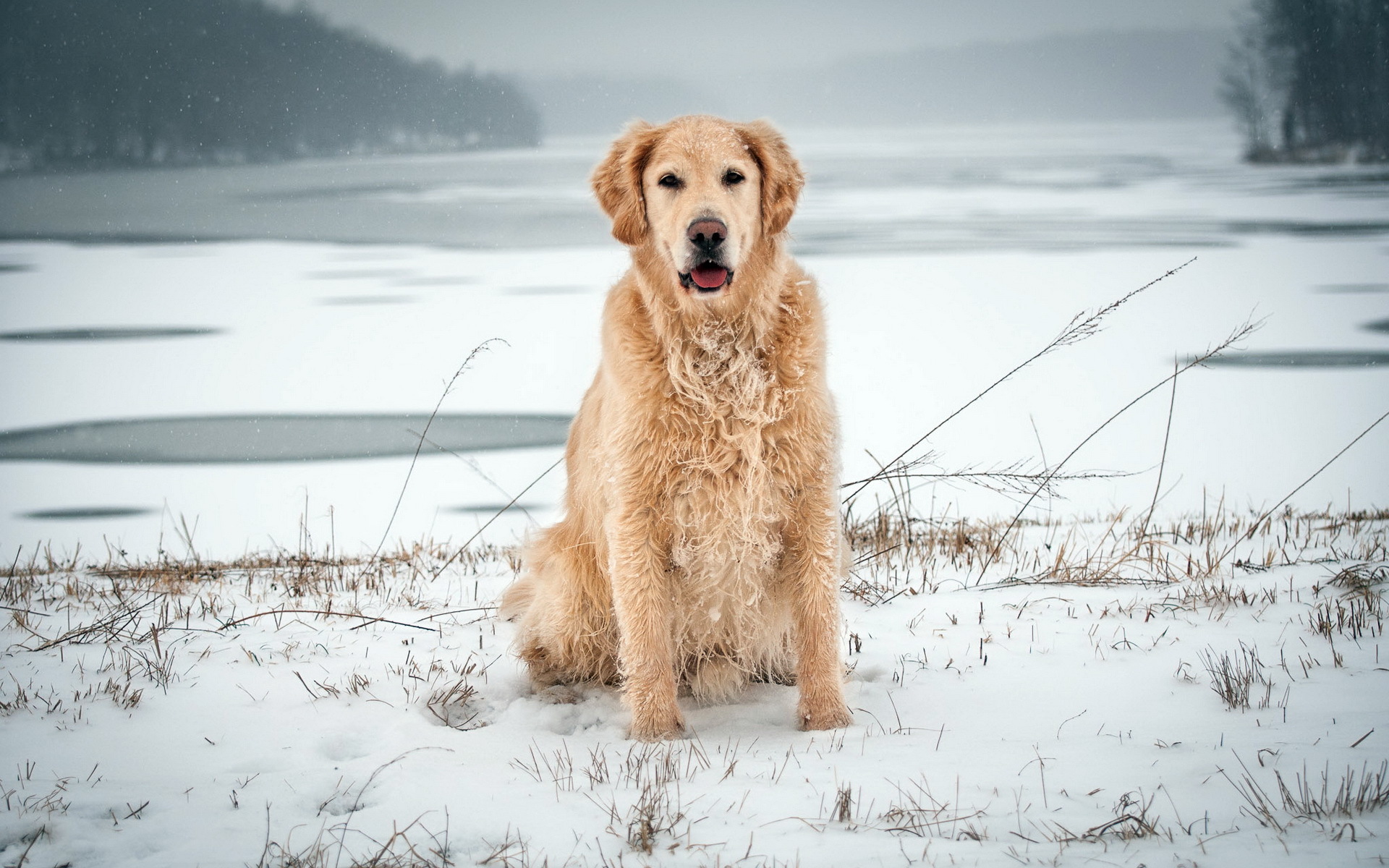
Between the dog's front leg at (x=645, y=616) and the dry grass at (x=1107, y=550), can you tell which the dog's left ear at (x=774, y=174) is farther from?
the dry grass at (x=1107, y=550)

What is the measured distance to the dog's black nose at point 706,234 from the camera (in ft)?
10.9

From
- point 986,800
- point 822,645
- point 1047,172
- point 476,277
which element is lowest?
point 986,800

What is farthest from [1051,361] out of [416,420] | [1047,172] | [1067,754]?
[1047,172]

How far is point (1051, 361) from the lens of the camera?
1281 centimetres

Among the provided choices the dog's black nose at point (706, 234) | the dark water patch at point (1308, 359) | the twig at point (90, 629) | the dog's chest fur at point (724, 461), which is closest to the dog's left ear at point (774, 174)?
the dog's black nose at point (706, 234)

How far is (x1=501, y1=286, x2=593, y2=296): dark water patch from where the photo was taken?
728 inches

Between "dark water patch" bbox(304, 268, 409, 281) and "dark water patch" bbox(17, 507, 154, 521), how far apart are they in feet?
46.8

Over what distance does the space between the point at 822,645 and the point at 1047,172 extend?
160 ft

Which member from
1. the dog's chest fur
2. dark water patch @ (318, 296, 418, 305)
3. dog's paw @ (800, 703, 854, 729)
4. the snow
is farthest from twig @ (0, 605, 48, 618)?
dark water patch @ (318, 296, 418, 305)

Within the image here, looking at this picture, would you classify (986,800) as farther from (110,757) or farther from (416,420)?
(416,420)

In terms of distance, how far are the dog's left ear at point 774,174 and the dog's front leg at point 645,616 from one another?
1.16m

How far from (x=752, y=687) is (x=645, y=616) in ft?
2.42

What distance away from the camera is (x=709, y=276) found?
338 centimetres

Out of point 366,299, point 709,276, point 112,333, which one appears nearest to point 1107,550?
point 709,276
